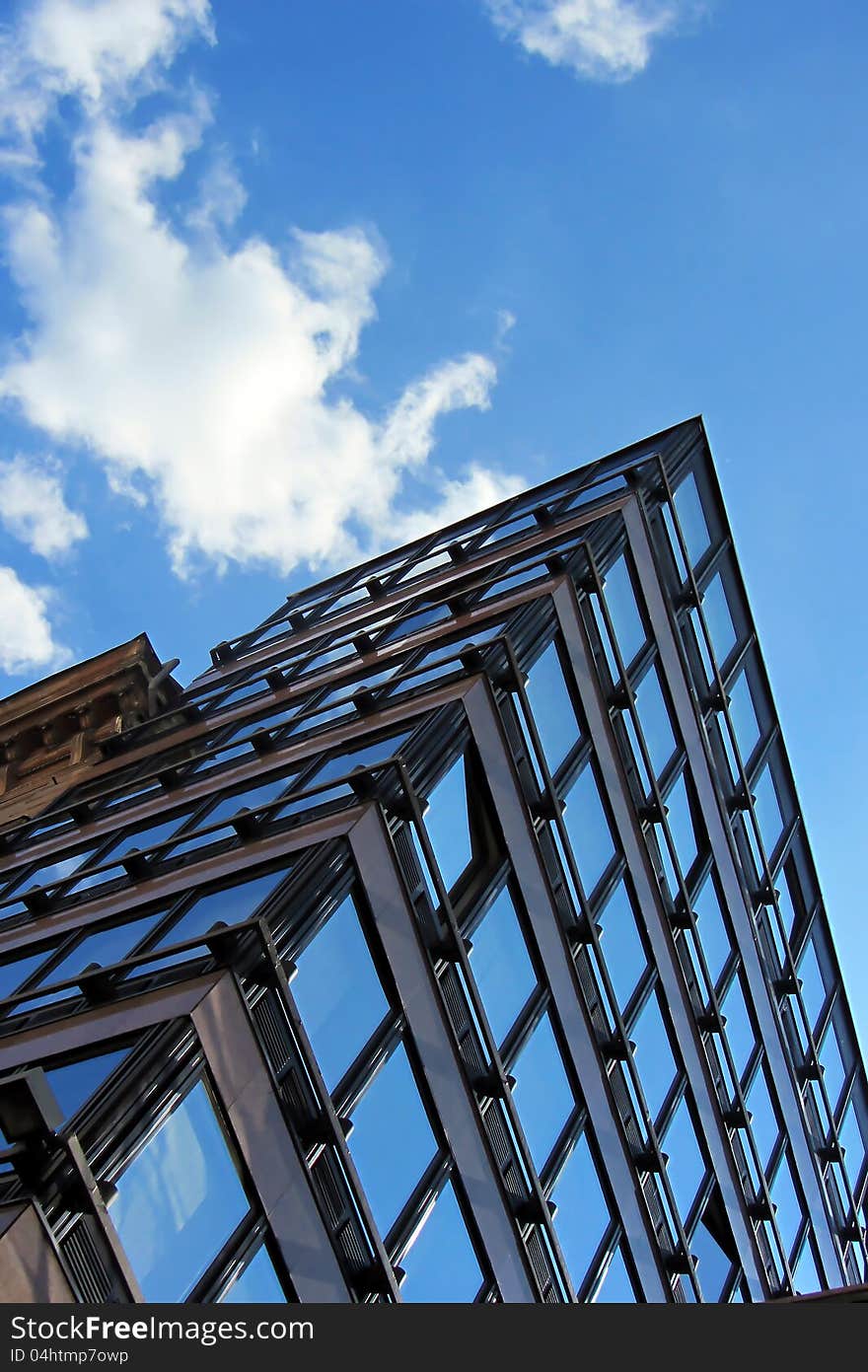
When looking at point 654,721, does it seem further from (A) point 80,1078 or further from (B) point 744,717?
(A) point 80,1078

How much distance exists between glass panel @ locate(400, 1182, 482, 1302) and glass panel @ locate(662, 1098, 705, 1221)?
5716 mm

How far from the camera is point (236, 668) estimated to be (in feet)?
86.0

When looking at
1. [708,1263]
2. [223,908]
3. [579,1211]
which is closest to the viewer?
[223,908]

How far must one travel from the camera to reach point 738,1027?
22.3m

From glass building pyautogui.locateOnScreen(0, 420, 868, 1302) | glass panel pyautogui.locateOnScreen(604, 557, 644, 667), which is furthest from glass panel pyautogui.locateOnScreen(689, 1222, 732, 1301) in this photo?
glass panel pyautogui.locateOnScreen(604, 557, 644, 667)

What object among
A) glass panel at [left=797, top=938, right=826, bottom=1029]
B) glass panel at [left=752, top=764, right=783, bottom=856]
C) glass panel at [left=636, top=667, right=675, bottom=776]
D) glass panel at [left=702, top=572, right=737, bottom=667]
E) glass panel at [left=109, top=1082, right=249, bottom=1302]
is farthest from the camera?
glass panel at [left=797, top=938, right=826, bottom=1029]

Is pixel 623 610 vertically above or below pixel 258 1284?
above

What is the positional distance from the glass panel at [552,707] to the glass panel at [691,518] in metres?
6.22

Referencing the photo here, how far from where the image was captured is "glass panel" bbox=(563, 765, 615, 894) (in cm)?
1736

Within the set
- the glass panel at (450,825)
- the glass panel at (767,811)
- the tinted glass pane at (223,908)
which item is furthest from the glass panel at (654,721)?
the tinted glass pane at (223,908)

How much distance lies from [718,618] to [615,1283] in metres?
12.8

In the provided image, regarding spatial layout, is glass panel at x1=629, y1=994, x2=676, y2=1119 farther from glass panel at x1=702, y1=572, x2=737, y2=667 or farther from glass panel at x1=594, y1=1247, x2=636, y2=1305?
glass panel at x1=702, y1=572, x2=737, y2=667

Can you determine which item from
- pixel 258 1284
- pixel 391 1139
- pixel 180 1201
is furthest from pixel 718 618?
pixel 180 1201

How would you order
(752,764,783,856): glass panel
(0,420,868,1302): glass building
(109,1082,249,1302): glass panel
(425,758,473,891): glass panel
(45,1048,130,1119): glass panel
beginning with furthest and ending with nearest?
1. (752,764,783,856): glass panel
2. (425,758,473,891): glass panel
3. (0,420,868,1302): glass building
4. (45,1048,130,1119): glass panel
5. (109,1082,249,1302): glass panel
